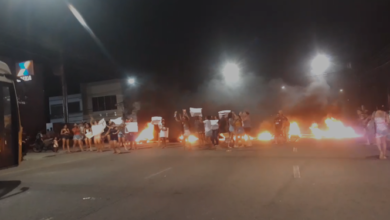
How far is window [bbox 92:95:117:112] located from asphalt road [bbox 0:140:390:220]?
1112 inches

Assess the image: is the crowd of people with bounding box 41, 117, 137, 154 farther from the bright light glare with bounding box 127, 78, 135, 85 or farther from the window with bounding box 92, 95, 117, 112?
the window with bounding box 92, 95, 117, 112

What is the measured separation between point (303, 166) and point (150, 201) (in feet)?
15.8

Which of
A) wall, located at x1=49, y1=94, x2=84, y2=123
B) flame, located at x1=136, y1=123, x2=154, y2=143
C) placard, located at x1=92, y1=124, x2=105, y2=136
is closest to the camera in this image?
placard, located at x1=92, y1=124, x2=105, y2=136

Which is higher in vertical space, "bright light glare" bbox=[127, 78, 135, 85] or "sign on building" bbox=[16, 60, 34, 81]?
"bright light glare" bbox=[127, 78, 135, 85]

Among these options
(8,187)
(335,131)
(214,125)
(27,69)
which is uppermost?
(27,69)

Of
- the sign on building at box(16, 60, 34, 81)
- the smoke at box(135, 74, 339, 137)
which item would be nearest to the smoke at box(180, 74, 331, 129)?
the smoke at box(135, 74, 339, 137)

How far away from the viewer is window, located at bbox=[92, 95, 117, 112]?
39969mm

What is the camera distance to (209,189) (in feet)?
25.2

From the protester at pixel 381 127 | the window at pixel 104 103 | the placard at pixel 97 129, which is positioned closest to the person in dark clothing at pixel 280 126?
the protester at pixel 381 127

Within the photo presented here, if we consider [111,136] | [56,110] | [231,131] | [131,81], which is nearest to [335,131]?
[231,131]

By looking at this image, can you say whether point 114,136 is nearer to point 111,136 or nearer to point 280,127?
point 111,136

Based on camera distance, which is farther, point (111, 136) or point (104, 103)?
point (104, 103)

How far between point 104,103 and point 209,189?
34.3m

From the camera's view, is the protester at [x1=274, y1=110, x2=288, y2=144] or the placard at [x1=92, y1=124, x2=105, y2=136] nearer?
the protester at [x1=274, y1=110, x2=288, y2=144]
